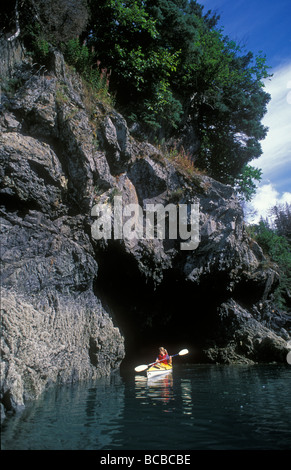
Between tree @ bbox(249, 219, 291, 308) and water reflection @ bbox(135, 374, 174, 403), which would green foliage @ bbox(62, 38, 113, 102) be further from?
tree @ bbox(249, 219, 291, 308)

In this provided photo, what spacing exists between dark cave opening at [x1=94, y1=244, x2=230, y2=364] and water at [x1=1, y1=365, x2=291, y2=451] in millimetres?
4228

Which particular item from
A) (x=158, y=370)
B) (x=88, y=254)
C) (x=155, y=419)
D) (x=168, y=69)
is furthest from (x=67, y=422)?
(x=168, y=69)

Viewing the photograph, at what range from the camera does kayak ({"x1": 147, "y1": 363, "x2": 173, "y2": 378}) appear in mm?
10930

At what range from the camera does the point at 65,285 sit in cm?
938

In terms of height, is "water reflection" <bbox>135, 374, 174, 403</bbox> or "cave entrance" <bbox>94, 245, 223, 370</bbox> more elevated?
"cave entrance" <bbox>94, 245, 223, 370</bbox>

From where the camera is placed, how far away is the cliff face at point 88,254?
8.03 m

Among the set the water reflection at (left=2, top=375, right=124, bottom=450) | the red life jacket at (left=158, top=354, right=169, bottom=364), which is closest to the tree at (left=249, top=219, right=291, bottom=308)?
the red life jacket at (left=158, top=354, right=169, bottom=364)

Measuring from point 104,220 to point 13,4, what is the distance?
298 inches

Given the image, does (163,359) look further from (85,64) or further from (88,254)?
(85,64)

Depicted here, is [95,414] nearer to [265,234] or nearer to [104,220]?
[104,220]

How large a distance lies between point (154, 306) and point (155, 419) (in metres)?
8.95

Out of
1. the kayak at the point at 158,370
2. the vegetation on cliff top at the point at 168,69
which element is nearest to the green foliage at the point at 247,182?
the vegetation on cliff top at the point at 168,69

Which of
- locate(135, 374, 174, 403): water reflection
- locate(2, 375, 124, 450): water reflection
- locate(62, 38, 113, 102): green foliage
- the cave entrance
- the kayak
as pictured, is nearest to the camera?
locate(2, 375, 124, 450): water reflection

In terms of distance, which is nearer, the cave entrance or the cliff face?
the cliff face
